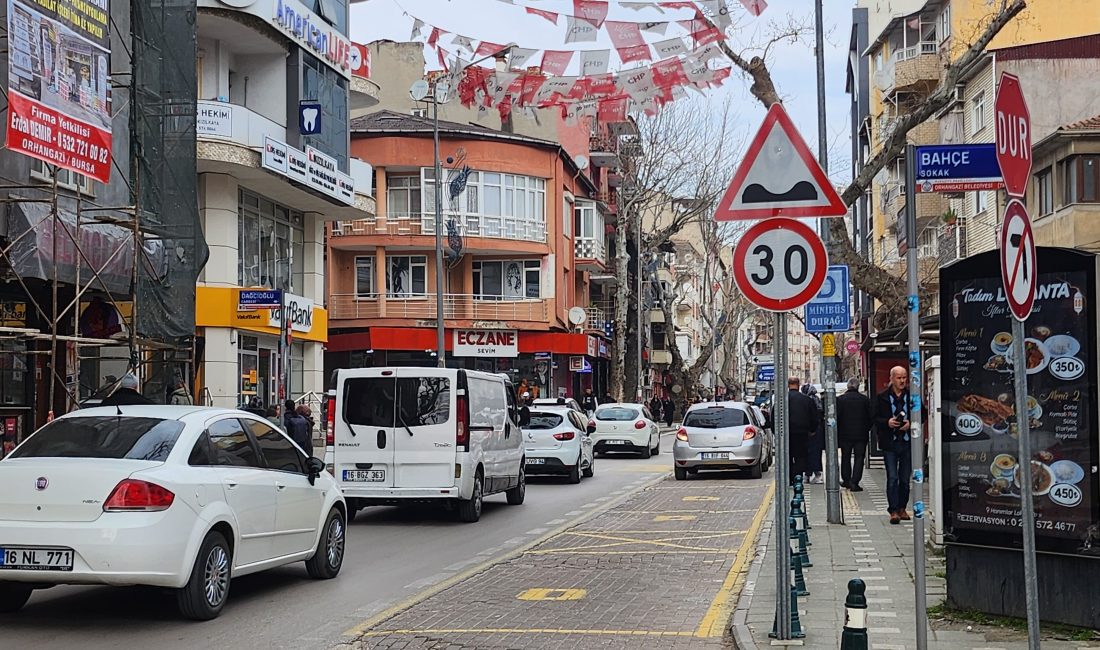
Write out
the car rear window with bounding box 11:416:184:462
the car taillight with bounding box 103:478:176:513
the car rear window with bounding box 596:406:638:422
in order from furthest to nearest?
the car rear window with bounding box 596:406:638:422, the car rear window with bounding box 11:416:184:462, the car taillight with bounding box 103:478:176:513

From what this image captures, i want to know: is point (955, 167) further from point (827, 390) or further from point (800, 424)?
point (800, 424)

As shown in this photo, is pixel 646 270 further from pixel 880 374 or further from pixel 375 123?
pixel 880 374

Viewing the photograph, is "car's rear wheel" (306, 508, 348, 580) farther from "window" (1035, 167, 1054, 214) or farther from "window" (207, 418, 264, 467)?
"window" (1035, 167, 1054, 214)

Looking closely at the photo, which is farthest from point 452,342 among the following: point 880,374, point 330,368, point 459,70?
point 459,70

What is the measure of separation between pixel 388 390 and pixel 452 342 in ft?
108

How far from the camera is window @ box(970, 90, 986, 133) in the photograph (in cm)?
4178

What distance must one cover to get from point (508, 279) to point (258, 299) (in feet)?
75.0

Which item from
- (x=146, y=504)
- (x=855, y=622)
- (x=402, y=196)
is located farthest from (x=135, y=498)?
(x=402, y=196)

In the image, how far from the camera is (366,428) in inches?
669

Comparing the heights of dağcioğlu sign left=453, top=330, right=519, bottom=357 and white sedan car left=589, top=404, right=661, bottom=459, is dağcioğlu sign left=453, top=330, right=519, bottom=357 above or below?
above

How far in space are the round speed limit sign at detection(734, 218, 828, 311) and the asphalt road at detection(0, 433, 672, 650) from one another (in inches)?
145

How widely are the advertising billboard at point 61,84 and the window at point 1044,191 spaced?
25427 mm

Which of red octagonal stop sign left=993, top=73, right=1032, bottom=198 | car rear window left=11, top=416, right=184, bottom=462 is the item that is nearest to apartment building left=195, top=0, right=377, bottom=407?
car rear window left=11, top=416, right=184, bottom=462

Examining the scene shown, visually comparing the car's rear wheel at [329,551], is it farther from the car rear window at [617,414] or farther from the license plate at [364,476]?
the car rear window at [617,414]
